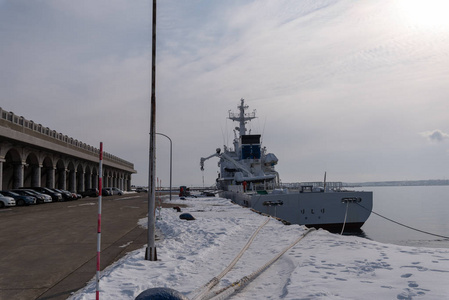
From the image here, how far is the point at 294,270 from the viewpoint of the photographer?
8438mm

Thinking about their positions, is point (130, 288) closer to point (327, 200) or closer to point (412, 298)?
point (412, 298)

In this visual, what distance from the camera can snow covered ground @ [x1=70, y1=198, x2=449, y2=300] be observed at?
21.9 ft

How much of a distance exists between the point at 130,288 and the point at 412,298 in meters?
5.05

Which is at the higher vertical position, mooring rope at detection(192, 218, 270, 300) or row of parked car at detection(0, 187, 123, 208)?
row of parked car at detection(0, 187, 123, 208)

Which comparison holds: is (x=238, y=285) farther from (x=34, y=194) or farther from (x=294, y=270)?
(x=34, y=194)

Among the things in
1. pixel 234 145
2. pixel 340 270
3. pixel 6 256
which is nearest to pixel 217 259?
pixel 340 270

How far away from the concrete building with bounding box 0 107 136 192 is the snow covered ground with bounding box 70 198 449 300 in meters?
32.3

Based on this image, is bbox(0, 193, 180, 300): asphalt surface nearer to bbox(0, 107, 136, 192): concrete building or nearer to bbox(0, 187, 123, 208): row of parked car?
bbox(0, 187, 123, 208): row of parked car

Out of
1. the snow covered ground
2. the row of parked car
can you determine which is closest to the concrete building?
the row of parked car

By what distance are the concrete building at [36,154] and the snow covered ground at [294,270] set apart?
32.3 m

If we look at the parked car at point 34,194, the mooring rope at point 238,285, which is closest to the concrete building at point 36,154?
the parked car at point 34,194

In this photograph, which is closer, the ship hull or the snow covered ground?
the snow covered ground

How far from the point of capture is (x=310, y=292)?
21.7 ft

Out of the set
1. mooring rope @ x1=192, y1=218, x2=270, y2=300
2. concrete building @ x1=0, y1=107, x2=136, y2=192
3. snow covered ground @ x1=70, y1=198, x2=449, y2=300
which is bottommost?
snow covered ground @ x1=70, y1=198, x2=449, y2=300
